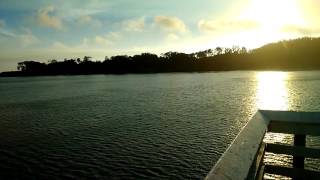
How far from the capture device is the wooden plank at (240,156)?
3913mm

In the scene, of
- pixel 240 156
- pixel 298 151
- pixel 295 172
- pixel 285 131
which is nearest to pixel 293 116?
pixel 285 131

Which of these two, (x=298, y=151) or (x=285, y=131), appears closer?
(x=298, y=151)

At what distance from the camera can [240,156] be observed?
446cm

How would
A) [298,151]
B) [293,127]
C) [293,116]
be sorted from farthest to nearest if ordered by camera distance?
1. [293,127]
2. [293,116]
3. [298,151]

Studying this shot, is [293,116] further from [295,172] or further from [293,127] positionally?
[295,172]

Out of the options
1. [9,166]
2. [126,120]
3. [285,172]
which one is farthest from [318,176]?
[126,120]

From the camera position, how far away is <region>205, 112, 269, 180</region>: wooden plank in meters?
3.91

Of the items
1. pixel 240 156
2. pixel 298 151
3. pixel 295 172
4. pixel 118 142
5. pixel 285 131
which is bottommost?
pixel 118 142

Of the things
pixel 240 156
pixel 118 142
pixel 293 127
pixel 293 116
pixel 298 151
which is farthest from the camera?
pixel 118 142

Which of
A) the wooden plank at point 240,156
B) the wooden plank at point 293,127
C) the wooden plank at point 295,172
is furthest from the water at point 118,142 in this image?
the wooden plank at point 240,156

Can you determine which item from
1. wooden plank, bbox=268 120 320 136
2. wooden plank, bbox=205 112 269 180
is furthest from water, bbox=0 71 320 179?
wooden plank, bbox=205 112 269 180

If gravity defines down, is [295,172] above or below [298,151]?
below

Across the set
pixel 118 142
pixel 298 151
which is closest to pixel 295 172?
pixel 298 151

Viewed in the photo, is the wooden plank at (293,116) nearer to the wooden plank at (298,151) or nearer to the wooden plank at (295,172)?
the wooden plank at (298,151)
